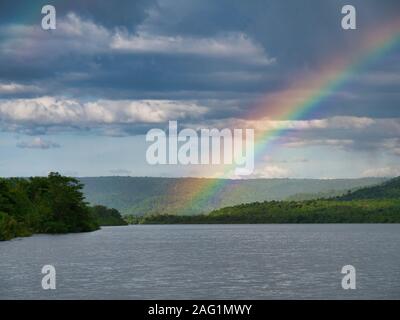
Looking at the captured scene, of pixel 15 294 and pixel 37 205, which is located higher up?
pixel 37 205

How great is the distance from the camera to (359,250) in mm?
133750

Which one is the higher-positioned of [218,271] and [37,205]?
[37,205]

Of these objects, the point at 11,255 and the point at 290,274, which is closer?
the point at 290,274

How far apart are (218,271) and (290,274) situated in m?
8.83

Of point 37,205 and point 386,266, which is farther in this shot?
point 37,205
